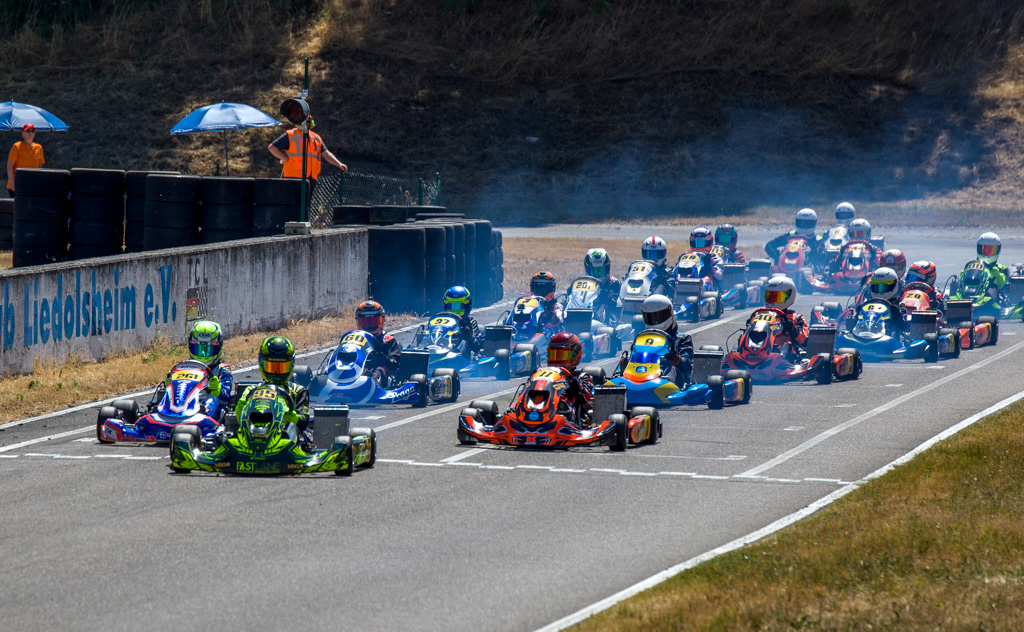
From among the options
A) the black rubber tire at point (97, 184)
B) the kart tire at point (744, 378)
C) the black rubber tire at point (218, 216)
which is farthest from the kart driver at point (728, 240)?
the kart tire at point (744, 378)

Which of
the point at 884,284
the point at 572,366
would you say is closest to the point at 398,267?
the point at 884,284

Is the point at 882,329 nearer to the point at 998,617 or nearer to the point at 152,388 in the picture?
the point at 152,388

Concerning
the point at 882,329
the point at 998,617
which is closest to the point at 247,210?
the point at 882,329

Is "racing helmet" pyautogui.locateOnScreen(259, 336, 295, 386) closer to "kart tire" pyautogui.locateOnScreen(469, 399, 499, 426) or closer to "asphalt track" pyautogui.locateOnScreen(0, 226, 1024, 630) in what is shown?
"asphalt track" pyautogui.locateOnScreen(0, 226, 1024, 630)

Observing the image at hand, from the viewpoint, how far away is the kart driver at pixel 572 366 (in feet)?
41.3

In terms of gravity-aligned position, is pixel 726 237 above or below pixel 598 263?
above

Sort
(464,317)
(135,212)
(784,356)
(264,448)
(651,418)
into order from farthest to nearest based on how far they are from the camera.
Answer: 1. (135,212)
2. (464,317)
3. (784,356)
4. (651,418)
5. (264,448)

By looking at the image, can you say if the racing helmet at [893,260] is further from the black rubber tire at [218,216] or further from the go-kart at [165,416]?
the go-kart at [165,416]

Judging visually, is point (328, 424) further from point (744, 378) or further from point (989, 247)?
point (989, 247)

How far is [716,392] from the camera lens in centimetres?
1441

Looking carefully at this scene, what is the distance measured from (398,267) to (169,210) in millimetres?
3721

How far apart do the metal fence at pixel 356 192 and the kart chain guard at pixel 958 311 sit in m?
10.6

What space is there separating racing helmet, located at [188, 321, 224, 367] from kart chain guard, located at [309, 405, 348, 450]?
1.71 meters

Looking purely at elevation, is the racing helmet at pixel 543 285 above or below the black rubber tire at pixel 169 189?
below
